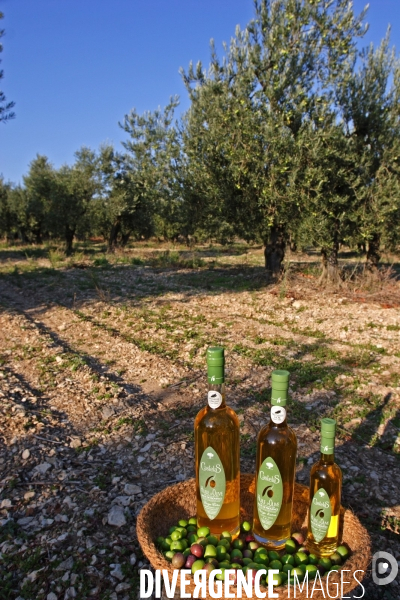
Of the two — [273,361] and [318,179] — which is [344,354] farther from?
[318,179]

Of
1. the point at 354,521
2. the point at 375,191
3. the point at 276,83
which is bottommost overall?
the point at 354,521

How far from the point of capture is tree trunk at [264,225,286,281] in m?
13.2

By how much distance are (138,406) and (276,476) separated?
293 cm

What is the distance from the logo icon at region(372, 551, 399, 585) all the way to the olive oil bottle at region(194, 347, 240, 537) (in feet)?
3.39

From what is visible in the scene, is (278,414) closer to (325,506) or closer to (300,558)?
(325,506)

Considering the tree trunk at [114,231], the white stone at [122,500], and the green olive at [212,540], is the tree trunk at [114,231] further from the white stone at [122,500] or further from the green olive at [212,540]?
the green olive at [212,540]

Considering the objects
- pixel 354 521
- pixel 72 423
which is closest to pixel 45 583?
pixel 354 521

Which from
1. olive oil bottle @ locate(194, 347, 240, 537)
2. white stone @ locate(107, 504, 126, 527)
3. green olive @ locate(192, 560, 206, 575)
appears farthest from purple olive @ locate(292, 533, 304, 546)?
white stone @ locate(107, 504, 126, 527)

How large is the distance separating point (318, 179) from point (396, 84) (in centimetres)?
361

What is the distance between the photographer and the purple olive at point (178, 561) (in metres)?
1.91

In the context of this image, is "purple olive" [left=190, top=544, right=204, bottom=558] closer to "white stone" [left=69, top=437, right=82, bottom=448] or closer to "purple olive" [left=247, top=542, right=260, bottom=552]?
"purple olive" [left=247, top=542, right=260, bottom=552]

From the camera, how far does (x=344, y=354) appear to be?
261 inches

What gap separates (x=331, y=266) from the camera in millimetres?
11977

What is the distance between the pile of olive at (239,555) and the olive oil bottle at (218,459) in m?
0.12
